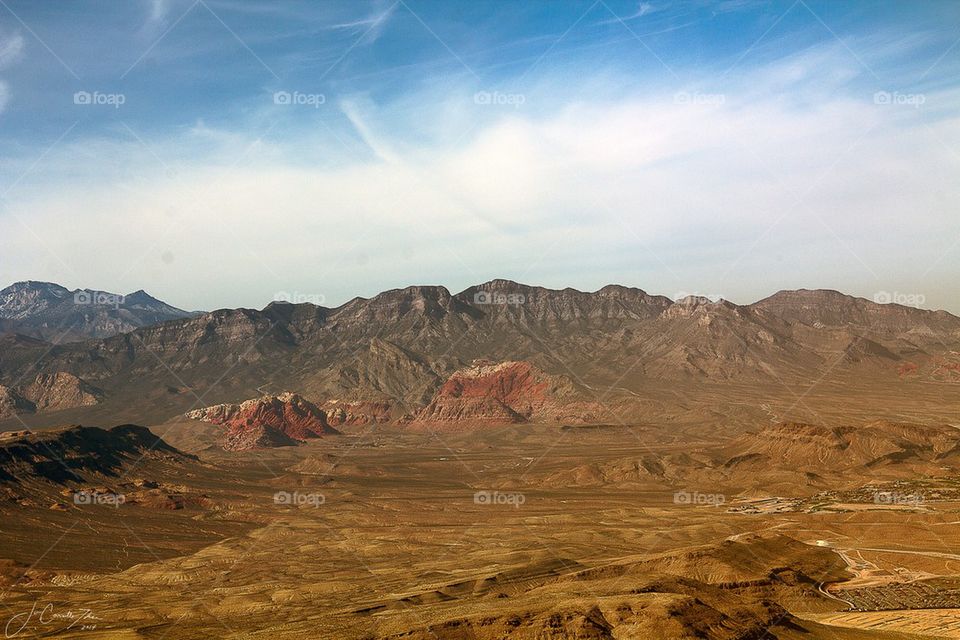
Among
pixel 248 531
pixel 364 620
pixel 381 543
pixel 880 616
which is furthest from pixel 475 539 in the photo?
pixel 880 616

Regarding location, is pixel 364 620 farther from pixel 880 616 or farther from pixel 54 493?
pixel 54 493

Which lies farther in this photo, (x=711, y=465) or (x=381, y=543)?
(x=711, y=465)

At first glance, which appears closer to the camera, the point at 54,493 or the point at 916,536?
the point at 916,536

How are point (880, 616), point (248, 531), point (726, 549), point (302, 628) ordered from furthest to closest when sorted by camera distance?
point (248, 531) → point (726, 549) → point (880, 616) → point (302, 628)

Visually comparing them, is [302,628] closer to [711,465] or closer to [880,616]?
[880,616]

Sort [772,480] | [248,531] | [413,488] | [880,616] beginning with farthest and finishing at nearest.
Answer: [413,488] < [772,480] < [248,531] < [880,616]

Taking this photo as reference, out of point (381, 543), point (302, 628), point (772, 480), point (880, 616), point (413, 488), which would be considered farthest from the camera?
point (413, 488)

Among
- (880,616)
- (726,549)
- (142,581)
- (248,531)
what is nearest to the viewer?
(880,616)

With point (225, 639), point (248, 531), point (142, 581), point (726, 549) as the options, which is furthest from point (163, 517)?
point (726, 549)
